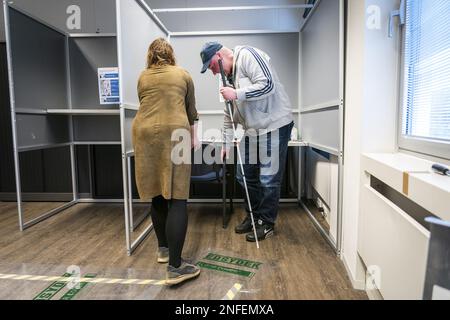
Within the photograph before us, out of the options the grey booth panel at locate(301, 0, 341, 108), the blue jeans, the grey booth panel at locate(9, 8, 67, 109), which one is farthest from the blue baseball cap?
the grey booth panel at locate(9, 8, 67, 109)

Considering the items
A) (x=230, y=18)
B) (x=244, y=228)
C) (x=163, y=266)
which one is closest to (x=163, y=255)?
(x=163, y=266)

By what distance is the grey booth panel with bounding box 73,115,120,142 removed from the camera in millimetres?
3047

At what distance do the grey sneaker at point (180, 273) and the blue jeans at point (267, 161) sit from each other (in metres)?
0.77

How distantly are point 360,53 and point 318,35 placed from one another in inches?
33.9

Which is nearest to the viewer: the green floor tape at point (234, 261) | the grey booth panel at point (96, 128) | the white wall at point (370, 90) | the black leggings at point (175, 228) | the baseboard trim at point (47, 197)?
the white wall at point (370, 90)

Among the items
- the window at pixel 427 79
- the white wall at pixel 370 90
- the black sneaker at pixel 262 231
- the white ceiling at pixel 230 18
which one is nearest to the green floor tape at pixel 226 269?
the black sneaker at pixel 262 231

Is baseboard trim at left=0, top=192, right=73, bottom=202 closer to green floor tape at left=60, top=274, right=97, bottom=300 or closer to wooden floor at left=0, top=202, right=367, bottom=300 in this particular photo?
wooden floor at left=0, top=202, right=367, bottom=300

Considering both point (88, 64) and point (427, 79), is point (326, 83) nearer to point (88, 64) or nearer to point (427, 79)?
point (427, 79)

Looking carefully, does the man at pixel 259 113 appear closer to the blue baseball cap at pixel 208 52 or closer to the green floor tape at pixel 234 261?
the blue baseball cap at pixel 208 52

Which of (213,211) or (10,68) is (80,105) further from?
(213,211)

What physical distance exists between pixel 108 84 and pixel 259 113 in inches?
62.8

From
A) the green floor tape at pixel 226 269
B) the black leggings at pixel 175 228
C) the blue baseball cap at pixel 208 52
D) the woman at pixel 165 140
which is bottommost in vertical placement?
the green floor tape at pixel 226 269

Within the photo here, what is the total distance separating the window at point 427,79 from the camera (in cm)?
115
